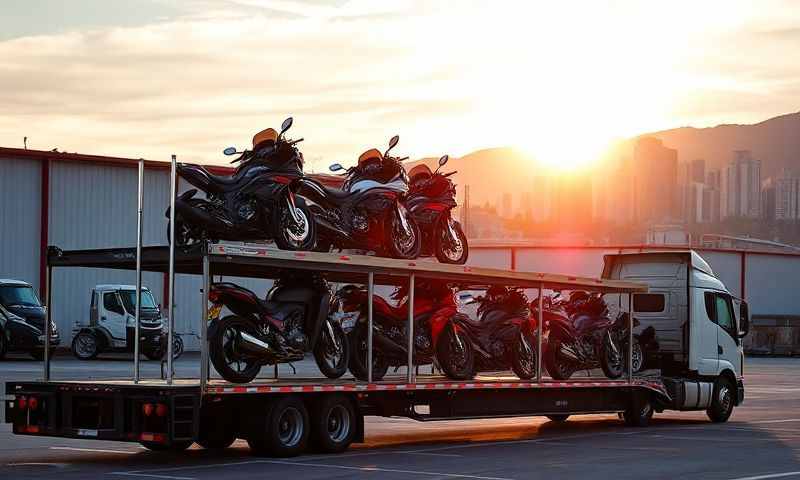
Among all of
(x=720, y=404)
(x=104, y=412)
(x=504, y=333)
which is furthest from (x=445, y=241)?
(x=104, y=412)

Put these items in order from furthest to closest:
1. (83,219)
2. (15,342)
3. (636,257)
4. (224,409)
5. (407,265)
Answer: (83,219)
(15,342)
(636,257)
(407,265)
(224,409)

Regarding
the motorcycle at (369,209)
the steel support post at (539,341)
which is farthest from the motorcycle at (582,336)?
the motorcycle at (369,209)

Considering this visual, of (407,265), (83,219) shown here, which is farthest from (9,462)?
(83,219)

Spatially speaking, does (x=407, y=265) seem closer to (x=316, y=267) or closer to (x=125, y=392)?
(x=316, y=267)

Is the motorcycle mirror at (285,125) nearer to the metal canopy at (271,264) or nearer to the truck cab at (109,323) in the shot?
the metal canopy at (271,264)

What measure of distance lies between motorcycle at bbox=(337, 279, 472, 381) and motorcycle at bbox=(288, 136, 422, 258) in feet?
2.45

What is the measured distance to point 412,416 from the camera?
18609 millimetres

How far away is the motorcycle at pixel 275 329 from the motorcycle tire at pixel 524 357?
3.89 m

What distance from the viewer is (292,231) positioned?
59.1 ft

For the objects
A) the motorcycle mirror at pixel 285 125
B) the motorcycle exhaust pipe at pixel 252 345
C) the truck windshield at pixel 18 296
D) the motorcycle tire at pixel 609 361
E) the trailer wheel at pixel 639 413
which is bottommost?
the trailer wheel at pixel 639 413

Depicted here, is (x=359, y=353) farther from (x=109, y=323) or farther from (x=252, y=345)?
(x=109, y=323)

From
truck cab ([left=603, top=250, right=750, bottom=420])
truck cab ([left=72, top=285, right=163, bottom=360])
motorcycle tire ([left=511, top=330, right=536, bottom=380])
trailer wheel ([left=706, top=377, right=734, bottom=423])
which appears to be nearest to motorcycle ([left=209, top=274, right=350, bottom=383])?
motorcycle tire ([left=511, top=330, right=536, bottom=380])

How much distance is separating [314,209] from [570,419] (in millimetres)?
8450

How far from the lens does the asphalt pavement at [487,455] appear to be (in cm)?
1559
